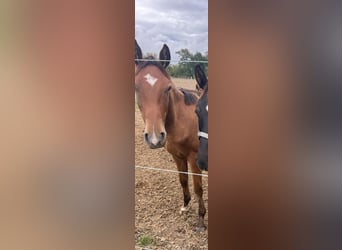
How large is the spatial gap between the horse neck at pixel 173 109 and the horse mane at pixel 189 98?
0.05 feet

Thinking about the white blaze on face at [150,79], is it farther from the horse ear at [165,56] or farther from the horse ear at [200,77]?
the horse ear at [200,77]

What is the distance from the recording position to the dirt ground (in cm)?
142

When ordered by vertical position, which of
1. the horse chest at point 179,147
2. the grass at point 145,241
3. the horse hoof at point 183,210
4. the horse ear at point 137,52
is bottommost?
the grass at point 145,241

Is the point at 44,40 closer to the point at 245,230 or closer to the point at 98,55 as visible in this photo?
the point at 98,55

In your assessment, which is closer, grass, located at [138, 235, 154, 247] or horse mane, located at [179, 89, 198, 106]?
horse mane, located at [179, 89, 198, 106]

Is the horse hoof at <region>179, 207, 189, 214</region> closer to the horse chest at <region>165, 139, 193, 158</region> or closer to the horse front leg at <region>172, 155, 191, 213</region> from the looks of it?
the horse front leg at <region>172, 155, 191, 213</region>

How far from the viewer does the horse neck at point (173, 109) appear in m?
1.39

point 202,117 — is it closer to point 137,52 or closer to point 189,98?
point 189,98

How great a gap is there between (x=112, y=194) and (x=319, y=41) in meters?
0.97

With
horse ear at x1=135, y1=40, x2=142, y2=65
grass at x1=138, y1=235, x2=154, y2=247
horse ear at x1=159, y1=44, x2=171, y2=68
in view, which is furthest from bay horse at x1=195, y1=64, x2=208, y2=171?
grass at x1=138, y1=235, x2=154, y2=247

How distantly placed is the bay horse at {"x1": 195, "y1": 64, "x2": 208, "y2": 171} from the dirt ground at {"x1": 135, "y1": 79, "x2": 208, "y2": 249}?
0.08 metres

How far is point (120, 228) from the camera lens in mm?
1581

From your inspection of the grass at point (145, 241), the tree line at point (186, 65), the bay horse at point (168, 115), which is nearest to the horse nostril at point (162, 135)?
the bay horse at point (168, 115)

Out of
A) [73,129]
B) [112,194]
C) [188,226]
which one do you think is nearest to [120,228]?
[112,194]
